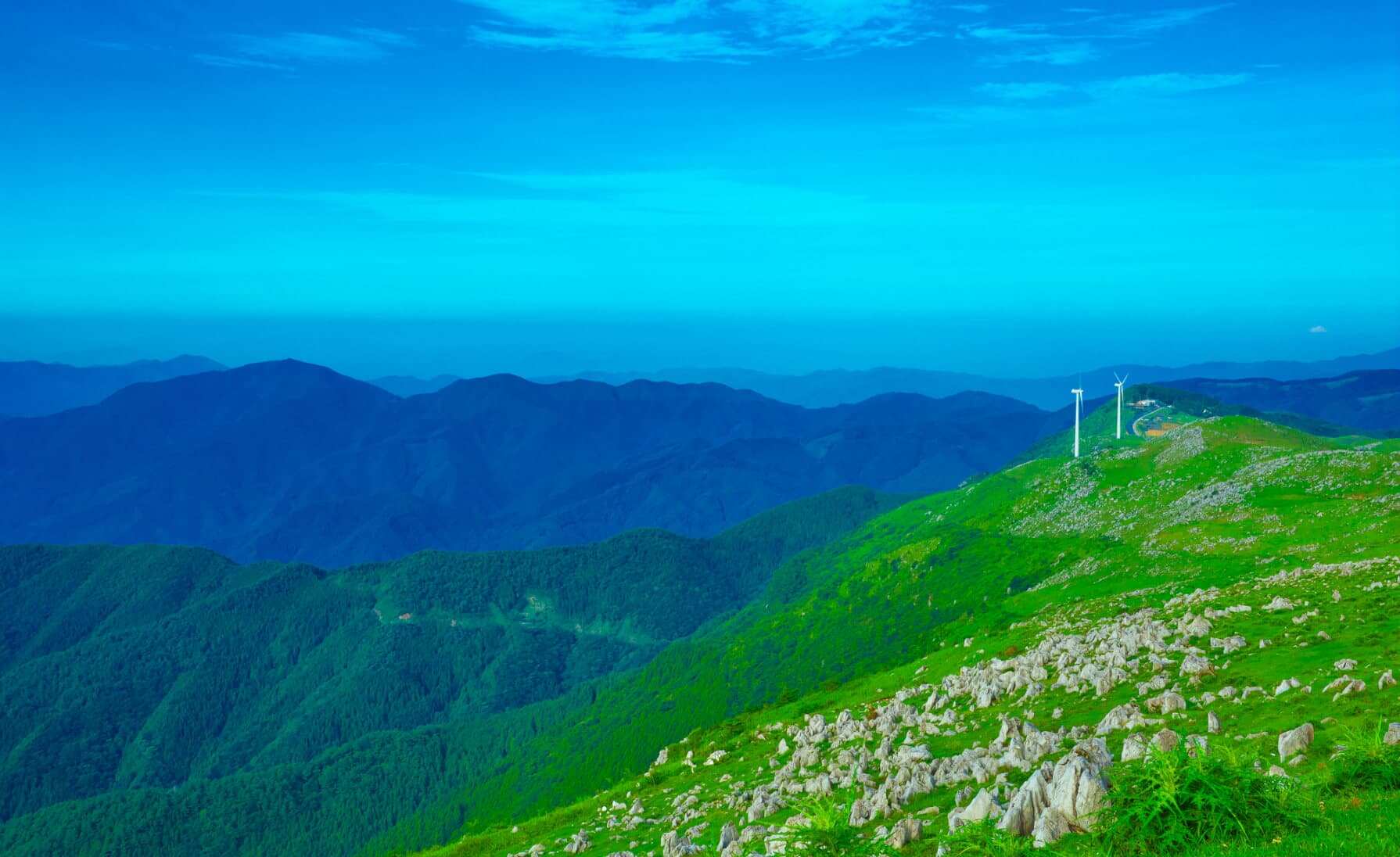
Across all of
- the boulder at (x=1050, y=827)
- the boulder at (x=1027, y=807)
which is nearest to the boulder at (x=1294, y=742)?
the boulder at (x=1027, y=807)

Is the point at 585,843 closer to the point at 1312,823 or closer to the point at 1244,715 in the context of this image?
the point at 1244,715

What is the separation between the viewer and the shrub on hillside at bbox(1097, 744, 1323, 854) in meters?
22.2

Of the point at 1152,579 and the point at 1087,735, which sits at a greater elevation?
the point at 1087,735

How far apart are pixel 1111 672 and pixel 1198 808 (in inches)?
876

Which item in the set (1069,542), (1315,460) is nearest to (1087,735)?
(1315,460)

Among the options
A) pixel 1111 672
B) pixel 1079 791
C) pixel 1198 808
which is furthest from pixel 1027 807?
pixel 1111 672

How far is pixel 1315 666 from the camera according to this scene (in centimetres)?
3884

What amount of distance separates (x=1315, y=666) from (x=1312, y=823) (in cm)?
1897

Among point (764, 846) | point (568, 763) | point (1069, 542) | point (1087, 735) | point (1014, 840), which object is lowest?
point (568, 763)

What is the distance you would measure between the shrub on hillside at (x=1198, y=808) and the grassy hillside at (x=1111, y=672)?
308 millimetres

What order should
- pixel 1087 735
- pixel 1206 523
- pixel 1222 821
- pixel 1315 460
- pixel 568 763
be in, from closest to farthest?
pixel 1222 821 < pixel 1087 735 < pixel 1206 523 < pixel 1315 460 < pixel 568 763

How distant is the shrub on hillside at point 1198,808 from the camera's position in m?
22.2

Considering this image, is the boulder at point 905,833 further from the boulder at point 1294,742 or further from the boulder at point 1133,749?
the boulder at point 1294,742

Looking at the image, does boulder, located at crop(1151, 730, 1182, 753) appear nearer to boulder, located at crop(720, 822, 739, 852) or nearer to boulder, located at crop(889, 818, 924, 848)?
boulder, located at crop(889, 818, 924, 848)
